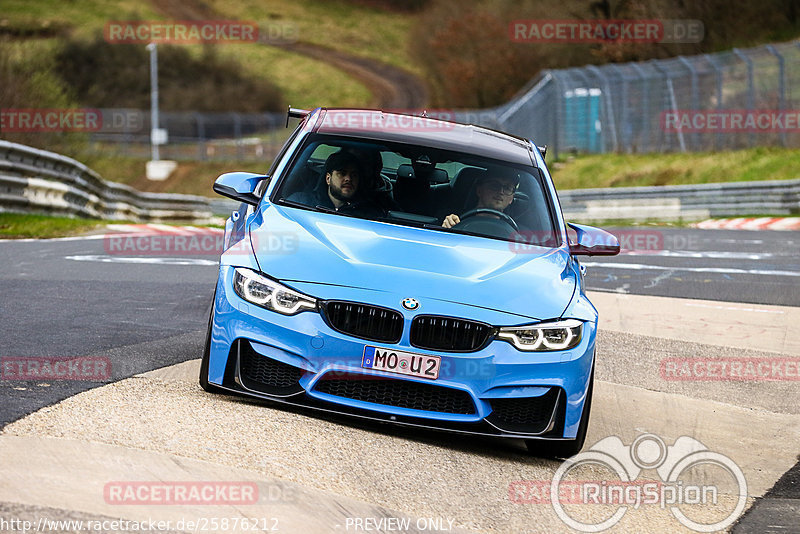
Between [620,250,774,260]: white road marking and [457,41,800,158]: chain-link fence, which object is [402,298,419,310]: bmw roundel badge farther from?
[457,41,800,158]: chain-link fence

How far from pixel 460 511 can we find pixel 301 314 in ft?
4.51

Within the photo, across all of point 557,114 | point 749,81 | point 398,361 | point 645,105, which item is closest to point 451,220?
point 398,361

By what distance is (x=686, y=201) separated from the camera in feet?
91.1

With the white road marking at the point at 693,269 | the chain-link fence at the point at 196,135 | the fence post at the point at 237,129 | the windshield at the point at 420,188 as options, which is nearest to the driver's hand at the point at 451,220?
the windshield at the point at 420,188

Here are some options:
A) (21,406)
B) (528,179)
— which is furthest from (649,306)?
(21,406)

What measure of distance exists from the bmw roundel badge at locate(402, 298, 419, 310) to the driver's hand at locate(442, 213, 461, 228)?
1.27m

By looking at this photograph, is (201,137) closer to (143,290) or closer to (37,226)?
(37,226)

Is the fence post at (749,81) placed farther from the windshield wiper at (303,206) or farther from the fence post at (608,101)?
the windshield wiper at (303,206)

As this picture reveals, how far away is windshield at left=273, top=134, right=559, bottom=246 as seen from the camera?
22.8 feet

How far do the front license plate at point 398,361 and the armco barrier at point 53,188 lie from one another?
13.2 metres

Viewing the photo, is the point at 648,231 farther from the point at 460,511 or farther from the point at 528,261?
the point at 460,511

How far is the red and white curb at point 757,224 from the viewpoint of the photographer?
23.5 metres

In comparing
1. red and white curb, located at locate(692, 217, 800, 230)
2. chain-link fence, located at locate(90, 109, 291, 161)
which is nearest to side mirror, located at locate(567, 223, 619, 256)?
red and white curb, located at locate(692, 217, 800, 230)

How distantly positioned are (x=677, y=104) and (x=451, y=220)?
27984 millimetres
